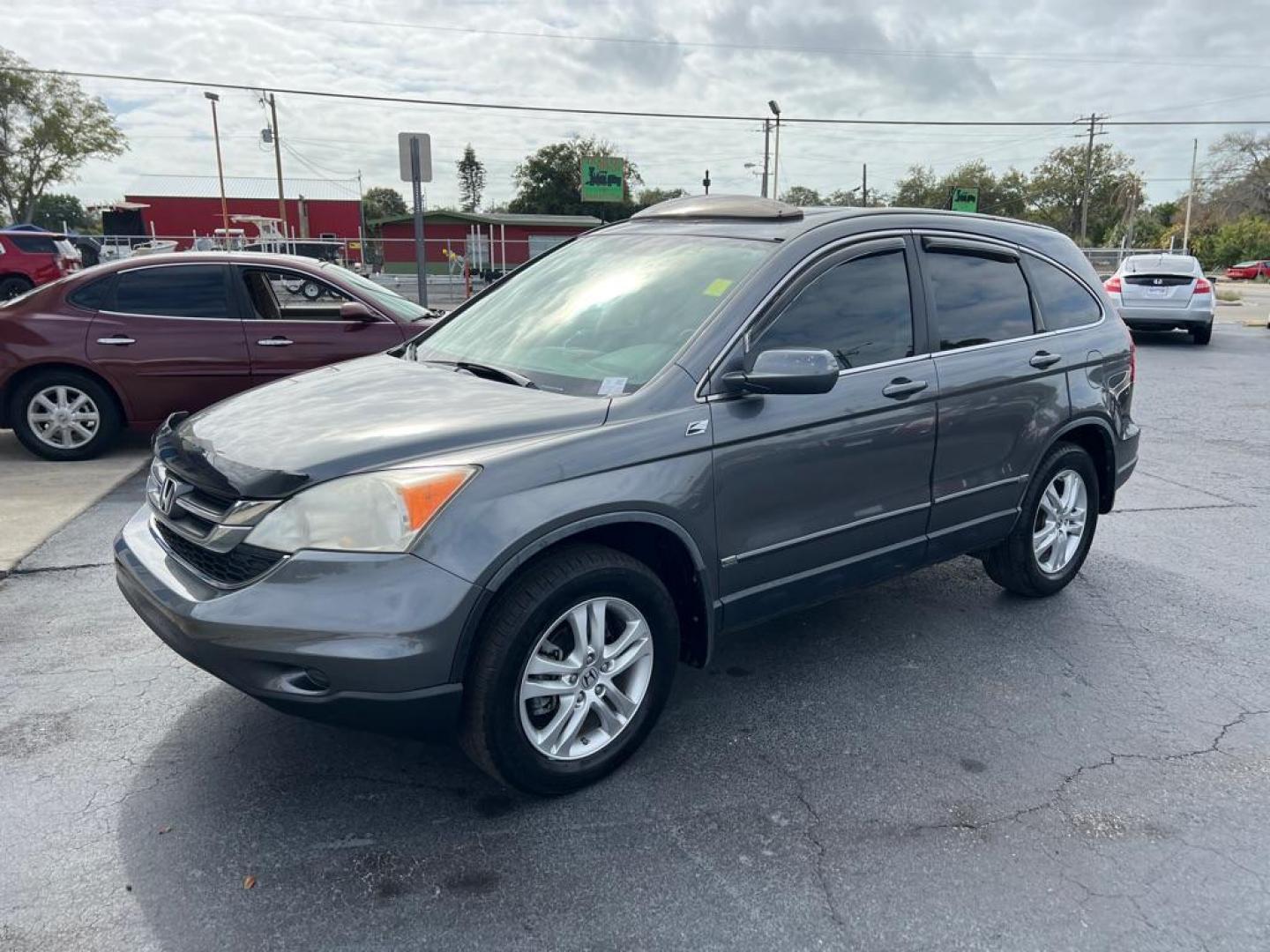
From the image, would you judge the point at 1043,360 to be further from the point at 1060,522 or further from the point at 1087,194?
the point at 1087,194

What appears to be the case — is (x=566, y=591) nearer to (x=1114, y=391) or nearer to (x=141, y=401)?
(x=1114, y=391)

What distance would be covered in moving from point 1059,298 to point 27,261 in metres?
22.3

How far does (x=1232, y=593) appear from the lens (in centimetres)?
486

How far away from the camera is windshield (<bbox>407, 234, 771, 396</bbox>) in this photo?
328 centimetres

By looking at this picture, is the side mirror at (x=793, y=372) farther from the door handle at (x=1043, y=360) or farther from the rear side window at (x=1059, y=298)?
the rear side window at (x=1059, y=298)

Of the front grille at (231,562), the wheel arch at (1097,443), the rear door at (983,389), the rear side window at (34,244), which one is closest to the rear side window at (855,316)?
the rear door at (983,389)

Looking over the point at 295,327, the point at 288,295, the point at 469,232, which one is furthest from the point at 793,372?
the point at 469,232

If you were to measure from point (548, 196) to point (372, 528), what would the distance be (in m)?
75.6

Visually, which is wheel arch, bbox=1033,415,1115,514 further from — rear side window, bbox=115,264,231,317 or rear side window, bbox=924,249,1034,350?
rear side window, bbox=115,264,231,317

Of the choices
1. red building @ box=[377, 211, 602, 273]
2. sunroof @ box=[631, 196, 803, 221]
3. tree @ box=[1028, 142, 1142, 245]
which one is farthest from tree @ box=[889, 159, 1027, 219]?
sunroof @ box=[631, 196, 803, 221]

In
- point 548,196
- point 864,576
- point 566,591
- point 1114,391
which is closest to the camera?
point 566,591

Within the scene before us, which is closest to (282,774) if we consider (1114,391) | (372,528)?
(372,528)

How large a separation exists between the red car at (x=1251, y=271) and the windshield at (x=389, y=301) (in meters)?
63.1

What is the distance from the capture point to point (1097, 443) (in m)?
4.80
